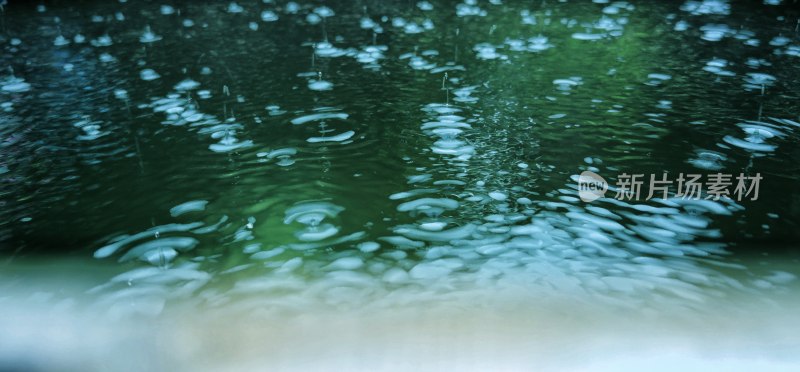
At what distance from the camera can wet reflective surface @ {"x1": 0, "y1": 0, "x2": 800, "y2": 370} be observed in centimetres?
186

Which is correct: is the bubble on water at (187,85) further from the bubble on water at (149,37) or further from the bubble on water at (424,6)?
the bubble on water at (424,6)

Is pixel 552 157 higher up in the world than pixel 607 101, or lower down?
lower down

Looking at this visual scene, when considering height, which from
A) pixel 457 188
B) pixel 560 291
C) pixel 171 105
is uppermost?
pixel 171 105

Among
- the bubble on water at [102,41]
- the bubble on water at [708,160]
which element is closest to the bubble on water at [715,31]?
the bubble on water at [708,160]

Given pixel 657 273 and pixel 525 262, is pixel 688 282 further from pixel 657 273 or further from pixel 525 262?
pixel 525 262

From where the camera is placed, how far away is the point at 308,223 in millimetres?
2170

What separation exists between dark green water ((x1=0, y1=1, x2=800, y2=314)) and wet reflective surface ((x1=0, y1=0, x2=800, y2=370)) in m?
0.01

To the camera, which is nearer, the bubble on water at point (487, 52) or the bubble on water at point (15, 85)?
the bubble on water at point (15, 85)

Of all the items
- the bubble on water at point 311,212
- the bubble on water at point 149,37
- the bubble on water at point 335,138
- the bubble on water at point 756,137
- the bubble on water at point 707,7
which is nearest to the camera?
the bubble on water at point 311,212

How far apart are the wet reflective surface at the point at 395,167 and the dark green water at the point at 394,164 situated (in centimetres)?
1

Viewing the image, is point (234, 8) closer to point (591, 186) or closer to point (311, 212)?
point (311, 212)

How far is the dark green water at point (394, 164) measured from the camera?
1.88m

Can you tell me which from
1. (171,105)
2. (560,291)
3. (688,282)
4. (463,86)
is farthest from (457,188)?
(171,105)

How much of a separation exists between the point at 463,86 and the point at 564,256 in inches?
75.1
